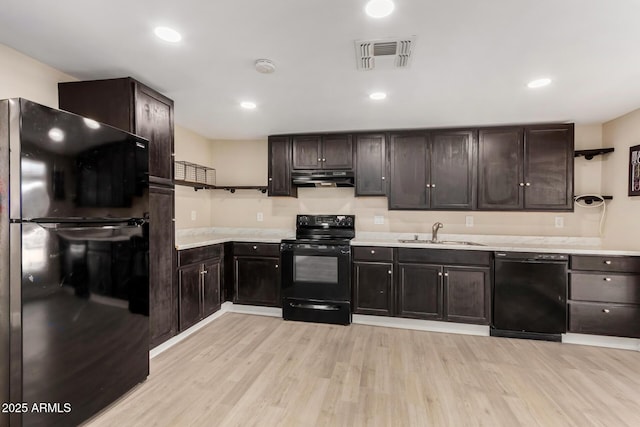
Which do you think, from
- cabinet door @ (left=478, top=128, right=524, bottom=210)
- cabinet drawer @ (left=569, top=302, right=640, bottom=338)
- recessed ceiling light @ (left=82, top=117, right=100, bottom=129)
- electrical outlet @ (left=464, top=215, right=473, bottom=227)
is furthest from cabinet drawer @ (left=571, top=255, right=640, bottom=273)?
recessed ceiling light @ (left=82, top=117, right=100, bottom=129)

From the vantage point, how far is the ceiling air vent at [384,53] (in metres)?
1.77

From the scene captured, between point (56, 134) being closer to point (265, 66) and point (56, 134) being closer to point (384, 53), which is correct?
point (265, 66)

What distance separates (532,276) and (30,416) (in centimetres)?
396

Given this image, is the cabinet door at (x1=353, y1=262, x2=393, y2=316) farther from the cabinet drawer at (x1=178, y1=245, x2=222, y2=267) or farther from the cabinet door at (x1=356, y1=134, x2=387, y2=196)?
the cabinet drawer at (x1=178, y1=245, x2=222, y2=267)

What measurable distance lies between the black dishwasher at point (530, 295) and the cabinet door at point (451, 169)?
31.0 inches

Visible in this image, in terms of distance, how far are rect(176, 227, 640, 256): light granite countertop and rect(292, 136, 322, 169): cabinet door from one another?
1.00 m

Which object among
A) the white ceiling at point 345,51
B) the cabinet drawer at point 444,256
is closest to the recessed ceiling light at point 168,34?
the white ceiling at point 345,51

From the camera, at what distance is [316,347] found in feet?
9.16

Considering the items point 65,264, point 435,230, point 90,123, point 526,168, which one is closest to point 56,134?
point 90,123

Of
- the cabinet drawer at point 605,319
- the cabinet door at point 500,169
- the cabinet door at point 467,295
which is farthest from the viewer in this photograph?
the cabinet door at point 500,169

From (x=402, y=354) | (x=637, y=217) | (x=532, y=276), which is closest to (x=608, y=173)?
(x=637, y=217)

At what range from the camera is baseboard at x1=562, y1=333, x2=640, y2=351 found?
2779 mm

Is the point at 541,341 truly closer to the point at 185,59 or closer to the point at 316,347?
the point at 316,347

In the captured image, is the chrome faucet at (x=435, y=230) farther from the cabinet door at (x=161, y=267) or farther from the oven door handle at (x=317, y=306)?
the cabinet door at (x=161, y=267)
